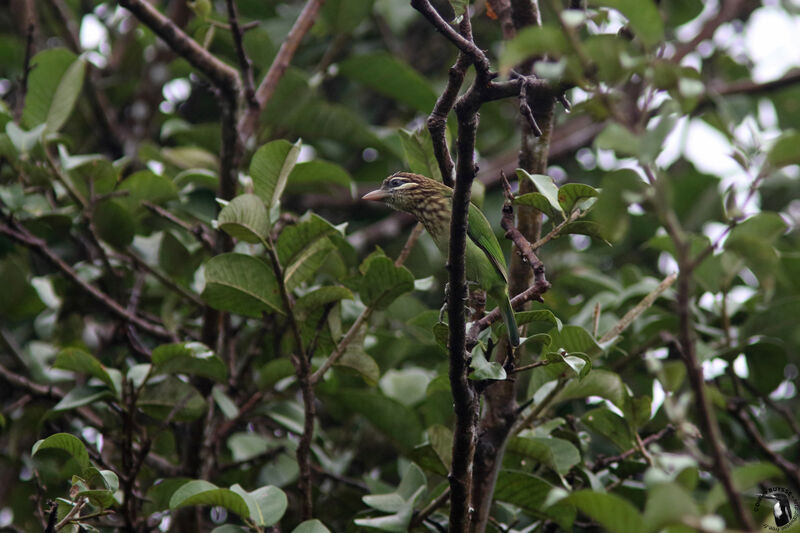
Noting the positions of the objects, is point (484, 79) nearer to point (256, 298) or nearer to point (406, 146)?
point (406, 146)

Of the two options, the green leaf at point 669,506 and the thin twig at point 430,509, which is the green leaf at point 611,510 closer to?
the green leaf at point 669,506

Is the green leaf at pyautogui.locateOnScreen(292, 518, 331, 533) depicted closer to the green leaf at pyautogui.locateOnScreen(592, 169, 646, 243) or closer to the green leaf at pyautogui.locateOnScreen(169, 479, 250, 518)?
the green leaf at pyautogui.locateOnScreen(169, 479, 250, 518)

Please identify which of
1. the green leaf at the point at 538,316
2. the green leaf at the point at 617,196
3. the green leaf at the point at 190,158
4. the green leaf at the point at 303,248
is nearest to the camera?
the green leaf at the point at 617,196

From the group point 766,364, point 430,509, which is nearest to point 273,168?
point 430,509

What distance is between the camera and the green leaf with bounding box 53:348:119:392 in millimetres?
2396

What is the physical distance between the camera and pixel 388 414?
2867 mm

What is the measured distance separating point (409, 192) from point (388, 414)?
2.53 ft

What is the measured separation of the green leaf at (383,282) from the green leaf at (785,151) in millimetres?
1119

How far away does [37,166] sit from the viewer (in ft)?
9.50

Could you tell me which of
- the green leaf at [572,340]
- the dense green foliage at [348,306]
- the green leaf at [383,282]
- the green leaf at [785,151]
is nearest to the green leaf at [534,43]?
the dense green foliage at [348,306]

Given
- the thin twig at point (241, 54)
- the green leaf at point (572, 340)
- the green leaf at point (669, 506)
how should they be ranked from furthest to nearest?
the thin twig at point (241, 54) → the green leaf at point (572, 340) → the green leaf at point (669, 506)

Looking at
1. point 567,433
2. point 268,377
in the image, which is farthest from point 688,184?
point 268,377

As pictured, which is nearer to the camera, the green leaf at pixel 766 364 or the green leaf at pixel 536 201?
the green leaf at pixel 536 201

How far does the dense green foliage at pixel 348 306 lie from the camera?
1.38m
